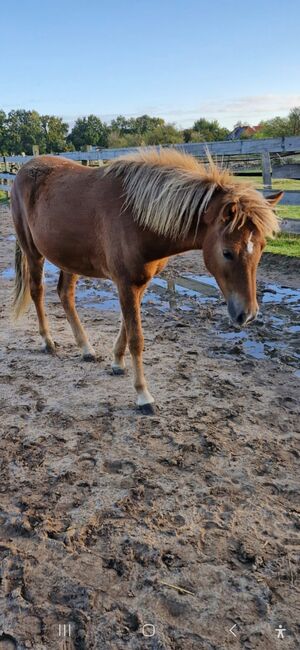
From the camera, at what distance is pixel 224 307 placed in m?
5.46

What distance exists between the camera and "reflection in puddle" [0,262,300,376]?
4301mm

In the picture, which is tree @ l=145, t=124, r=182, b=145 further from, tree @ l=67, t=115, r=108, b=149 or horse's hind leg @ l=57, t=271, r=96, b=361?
tree @ l=67, t=115, r=108, b=149

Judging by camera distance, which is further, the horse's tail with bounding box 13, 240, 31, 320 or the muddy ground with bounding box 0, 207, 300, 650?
the horse's tail with bounding box 13, 240, 31, 320

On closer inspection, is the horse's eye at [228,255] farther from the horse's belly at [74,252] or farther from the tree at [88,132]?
the tree at [88,132]

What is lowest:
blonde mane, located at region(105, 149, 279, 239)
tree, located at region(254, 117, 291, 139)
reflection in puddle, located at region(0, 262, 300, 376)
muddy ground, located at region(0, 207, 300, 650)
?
muddy ground, located at region(0, 207, 300, 650)

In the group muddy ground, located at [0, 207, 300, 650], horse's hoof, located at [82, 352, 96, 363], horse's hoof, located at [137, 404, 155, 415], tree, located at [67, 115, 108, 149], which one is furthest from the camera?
tree, located at [67, 115, 108, 149]

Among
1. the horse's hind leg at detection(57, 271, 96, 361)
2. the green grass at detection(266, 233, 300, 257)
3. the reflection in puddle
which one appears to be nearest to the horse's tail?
the horse's hind leg at detection(57, 271, 96, 361)

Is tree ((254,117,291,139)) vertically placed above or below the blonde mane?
above

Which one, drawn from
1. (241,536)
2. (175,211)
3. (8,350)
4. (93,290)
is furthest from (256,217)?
(93,290)

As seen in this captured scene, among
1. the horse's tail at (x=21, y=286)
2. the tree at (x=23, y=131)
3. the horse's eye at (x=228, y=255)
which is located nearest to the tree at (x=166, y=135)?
the horse's tail at (x=21, y=286)

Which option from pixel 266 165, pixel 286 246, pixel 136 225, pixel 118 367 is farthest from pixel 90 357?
pixel 266 165

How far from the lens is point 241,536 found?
83.3 inches

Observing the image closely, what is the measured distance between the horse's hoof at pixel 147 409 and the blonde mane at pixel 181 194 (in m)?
1.23

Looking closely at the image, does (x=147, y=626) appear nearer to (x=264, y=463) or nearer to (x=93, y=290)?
(x=264, y=463)
